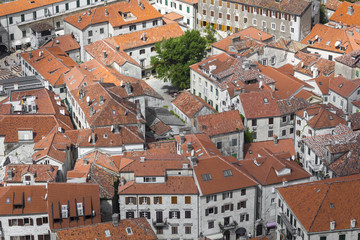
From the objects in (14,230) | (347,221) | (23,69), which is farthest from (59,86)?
(347,221)

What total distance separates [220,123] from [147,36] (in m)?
40.8

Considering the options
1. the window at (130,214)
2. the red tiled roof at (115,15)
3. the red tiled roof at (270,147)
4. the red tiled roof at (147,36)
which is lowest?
the red tiled roof at (270,147)

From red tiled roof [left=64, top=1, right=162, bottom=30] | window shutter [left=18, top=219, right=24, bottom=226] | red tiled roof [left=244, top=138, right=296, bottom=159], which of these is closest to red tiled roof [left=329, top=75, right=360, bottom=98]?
red tiled roof [left=244, top=138, right=296, bottom=159]

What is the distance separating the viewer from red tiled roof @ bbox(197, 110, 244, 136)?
436 feet

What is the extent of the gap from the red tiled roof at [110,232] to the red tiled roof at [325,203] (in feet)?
69.9

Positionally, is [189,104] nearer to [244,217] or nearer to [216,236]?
[244,217]

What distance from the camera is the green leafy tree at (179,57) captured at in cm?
15675

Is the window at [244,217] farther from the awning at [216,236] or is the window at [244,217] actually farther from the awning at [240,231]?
the awning at [216,236]

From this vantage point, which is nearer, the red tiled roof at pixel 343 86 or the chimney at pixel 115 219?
the chimney at pixel 115 219

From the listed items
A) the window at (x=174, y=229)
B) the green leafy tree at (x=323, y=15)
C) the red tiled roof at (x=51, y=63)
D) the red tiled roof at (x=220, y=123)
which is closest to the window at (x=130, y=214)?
the window at (x=174, y=229)

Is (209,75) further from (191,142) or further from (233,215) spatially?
(233,215)

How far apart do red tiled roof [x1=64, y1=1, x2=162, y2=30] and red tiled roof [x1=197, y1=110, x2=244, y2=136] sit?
4610cm

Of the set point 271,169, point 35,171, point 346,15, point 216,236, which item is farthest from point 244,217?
point 346,15

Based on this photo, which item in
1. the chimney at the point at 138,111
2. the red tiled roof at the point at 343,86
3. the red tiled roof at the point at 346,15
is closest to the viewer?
the chimney at the point at 138,111
